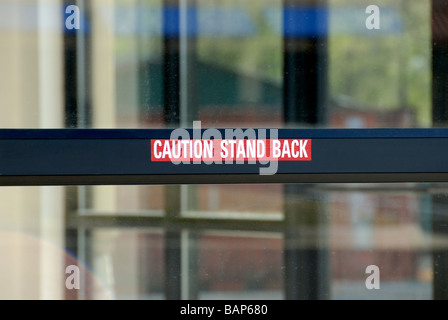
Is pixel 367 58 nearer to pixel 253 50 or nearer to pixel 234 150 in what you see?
pixel 253 50

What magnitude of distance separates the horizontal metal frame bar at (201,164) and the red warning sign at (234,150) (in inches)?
0.8

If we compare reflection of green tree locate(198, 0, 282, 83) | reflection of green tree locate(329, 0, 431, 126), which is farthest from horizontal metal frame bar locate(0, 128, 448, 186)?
reflection of green tree locate(198, 0, 282, 83)

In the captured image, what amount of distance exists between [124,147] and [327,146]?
744 millimetres

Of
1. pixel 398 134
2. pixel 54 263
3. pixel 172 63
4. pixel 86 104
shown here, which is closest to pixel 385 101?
pixel 398 134

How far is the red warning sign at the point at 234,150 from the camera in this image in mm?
2129

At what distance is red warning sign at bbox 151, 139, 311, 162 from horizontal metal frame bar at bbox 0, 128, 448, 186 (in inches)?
0.8

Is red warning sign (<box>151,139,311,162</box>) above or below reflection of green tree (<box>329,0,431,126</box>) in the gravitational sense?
below

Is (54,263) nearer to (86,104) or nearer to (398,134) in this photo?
(86,104)

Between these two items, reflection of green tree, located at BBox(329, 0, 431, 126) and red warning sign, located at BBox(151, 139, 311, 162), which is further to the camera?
reflection of green tree, located at BBox(329, 0, 431, 126)

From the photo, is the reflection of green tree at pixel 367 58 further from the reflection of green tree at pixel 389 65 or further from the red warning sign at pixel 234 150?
the red warning sign at pixel 234 150

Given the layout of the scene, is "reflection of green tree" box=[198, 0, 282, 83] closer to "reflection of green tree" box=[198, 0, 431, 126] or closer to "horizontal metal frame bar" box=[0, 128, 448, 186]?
"reflection of green tree" box=[198, 0, 431, 126]

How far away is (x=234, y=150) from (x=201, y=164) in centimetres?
13

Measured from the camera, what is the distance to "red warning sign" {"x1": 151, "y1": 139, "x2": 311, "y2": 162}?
83.8 inches

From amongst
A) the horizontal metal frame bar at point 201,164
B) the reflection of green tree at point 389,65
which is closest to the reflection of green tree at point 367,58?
the reflection of green tree at point 389,65
